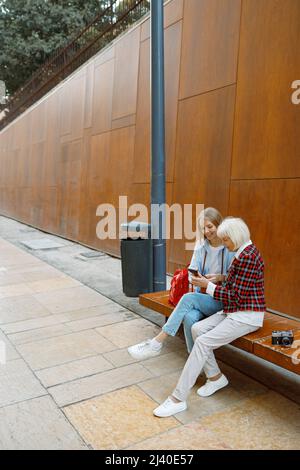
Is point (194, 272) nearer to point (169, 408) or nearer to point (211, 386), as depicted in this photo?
point (211, 386)

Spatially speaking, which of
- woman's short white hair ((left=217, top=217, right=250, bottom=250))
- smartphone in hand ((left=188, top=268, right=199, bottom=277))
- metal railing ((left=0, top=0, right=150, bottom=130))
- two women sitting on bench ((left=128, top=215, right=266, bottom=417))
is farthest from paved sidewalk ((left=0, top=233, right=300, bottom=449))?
metal railing ((left=0, top=0, right=150, bottom=130))

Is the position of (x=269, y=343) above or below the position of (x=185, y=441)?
above

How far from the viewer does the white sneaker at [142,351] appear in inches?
149

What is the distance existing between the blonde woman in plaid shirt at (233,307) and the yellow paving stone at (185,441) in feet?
0.77

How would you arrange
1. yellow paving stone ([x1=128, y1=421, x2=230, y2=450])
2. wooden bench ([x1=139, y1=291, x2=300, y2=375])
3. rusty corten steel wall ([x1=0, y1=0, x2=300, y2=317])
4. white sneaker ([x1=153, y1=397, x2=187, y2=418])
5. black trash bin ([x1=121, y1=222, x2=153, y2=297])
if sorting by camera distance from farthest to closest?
1. black trash bin ([x1=121, y1=222, x2=153, y2=297])
2. rusty corten steel wall ([x1=0, y1=0, x2=300, y2=317])
3. white sneaker ([x1=153, y1=397, x2=187, y2=418])
4. wooden bench ([x1=139, y1=291, x2=300, y2=375])
5. yellow paving stone ([x1=128, y1=421, x2=230, y2=450])

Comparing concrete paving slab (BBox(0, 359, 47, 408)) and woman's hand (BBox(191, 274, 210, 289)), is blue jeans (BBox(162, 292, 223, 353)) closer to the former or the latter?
woman's hand (BBox(191, 274, 210, 289))

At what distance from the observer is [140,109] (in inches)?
323

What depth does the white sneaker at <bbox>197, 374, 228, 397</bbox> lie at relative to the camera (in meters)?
3.17

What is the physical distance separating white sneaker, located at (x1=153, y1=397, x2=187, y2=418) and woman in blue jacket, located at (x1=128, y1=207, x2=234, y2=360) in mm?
524

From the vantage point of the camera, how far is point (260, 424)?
9.12 feet

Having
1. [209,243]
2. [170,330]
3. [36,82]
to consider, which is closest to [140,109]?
[209,243]

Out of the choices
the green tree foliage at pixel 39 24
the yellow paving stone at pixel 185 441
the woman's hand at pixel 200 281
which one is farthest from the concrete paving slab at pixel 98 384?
the green tree foliage at pixel 39 24

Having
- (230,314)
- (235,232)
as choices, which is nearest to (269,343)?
(230,314)

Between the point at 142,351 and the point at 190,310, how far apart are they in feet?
2.50
